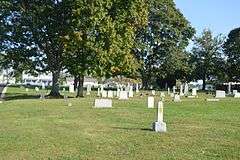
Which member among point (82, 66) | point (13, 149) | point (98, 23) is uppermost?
point (98, 23)

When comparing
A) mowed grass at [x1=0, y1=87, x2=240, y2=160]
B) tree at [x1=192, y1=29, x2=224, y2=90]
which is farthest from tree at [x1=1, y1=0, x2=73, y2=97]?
tree at [x1=192, y1=29, x2=224, y2=90]

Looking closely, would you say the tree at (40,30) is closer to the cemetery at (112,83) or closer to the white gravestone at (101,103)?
the cemetery at (112,83)

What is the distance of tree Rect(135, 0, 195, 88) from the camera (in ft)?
267

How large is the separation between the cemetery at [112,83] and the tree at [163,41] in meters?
0.16

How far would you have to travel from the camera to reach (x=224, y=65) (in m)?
104

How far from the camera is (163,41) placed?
83.4 m

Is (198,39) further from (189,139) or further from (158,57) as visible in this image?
(189,139)

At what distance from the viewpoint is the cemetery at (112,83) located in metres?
14.8

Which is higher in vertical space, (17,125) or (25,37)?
(25,37)

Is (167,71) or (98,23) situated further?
(167,71)

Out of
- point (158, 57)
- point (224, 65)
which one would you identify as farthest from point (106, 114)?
point (224, 65)

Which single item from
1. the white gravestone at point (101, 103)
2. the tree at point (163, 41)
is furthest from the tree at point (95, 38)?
the tree at point (163, 41)

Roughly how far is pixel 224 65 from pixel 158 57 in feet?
76.2

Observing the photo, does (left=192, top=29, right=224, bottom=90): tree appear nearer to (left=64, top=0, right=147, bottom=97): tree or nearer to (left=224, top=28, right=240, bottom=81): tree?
(left=224, top=28, right=240, bottom=81): tree
